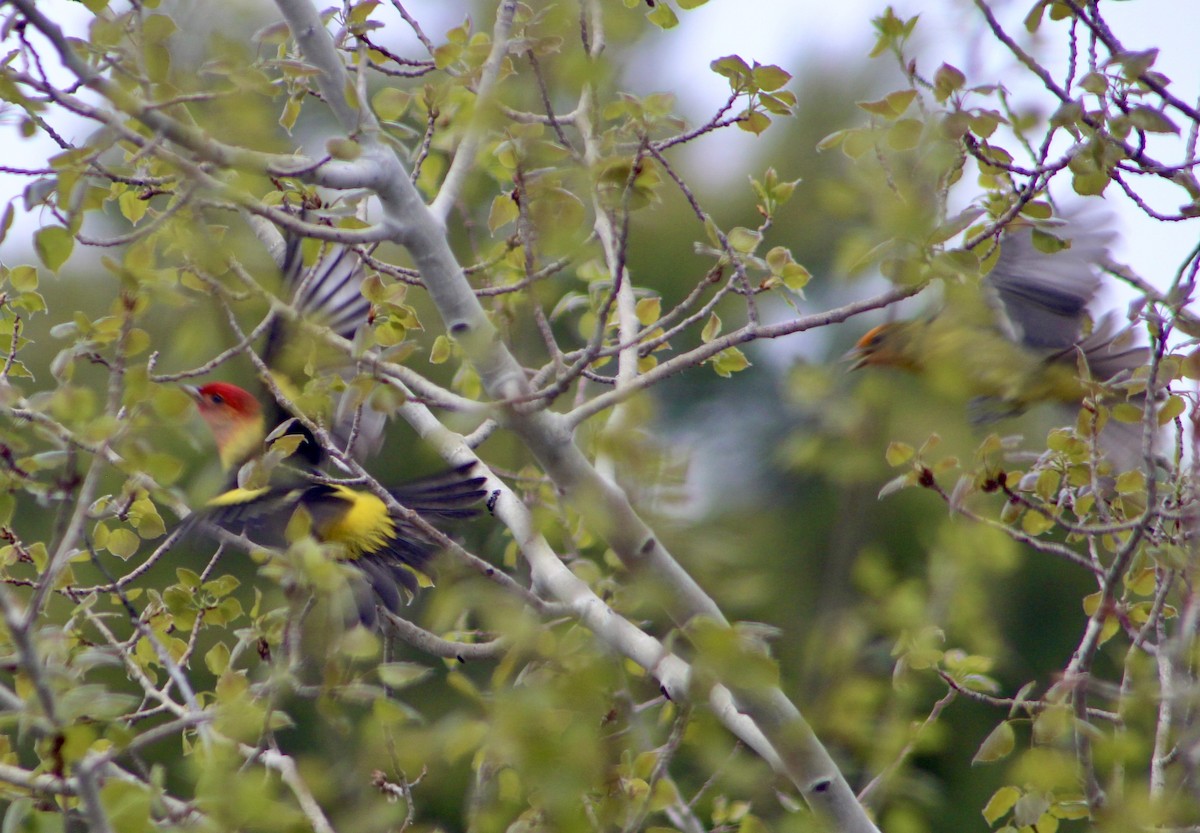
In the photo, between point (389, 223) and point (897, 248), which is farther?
point (389, 223)

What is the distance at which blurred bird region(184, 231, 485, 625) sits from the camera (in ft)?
9.01

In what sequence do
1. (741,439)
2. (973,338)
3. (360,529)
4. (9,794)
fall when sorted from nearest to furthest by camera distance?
1. (9,794)
2. (973,338)
3. (360,529)
4. (741,439)

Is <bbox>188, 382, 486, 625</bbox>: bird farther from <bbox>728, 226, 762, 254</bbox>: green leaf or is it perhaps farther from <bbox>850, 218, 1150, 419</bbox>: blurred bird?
<bbox>850, 218, 1150, 419</bbox>: blurred bird

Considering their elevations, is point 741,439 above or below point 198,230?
below

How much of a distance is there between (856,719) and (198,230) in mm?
1043

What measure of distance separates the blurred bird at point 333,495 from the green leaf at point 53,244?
1184 millimetres

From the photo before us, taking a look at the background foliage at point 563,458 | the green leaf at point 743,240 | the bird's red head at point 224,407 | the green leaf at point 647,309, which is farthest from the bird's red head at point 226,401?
the green leaf at point 743,240

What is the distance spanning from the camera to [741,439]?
5.25m

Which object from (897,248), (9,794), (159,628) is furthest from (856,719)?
(159,628)

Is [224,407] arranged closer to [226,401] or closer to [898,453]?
[226,401]

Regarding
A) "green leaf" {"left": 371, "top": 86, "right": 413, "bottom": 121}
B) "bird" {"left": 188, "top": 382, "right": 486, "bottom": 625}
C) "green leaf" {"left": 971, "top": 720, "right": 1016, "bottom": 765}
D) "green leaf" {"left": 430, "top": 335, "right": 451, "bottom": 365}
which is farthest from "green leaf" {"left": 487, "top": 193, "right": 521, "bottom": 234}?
"green leaf" {"left": 971, "top": 720, "right": 1016, "bottom": 765}

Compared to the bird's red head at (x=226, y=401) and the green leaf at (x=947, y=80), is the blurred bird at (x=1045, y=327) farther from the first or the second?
the bird's red head at (x=226, y=401)

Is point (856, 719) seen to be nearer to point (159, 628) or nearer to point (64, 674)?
point (64, 674)

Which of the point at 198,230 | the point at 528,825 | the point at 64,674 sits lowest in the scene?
the point at 528,825
